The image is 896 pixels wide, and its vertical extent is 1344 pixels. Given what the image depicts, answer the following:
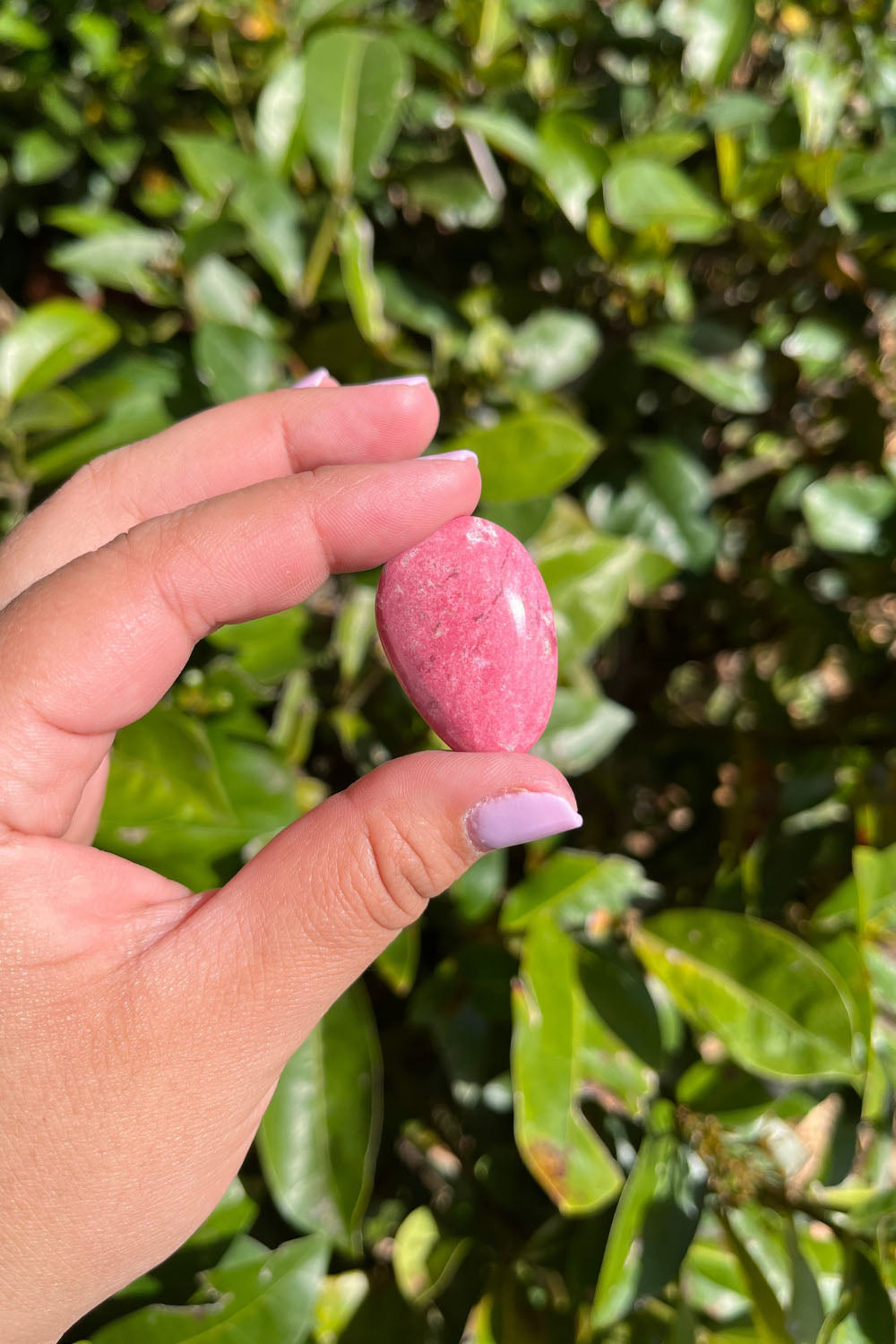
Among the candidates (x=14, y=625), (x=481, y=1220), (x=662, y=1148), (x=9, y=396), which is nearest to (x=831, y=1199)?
(x=662, y=1148)

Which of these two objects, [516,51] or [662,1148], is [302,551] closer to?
[662,1148]

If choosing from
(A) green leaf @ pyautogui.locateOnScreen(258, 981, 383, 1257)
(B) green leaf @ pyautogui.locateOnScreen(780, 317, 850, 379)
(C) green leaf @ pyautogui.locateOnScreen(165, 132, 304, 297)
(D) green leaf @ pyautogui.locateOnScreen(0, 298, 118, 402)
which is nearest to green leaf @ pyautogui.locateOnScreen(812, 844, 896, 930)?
(A) green leaf @ pyautogui.locateOnScreen(258, 981, 383, 1257)

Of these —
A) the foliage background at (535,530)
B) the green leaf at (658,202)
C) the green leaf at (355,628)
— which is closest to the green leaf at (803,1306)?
the foliage background at (535,530)

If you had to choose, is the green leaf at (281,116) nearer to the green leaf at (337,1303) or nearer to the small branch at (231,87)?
the small branch at (231,87)

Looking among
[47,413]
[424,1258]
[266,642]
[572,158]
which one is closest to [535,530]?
[266,642]

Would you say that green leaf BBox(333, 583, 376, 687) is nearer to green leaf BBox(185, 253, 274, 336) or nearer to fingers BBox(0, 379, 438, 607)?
fingers BBox(0, 379, 438, 607)
